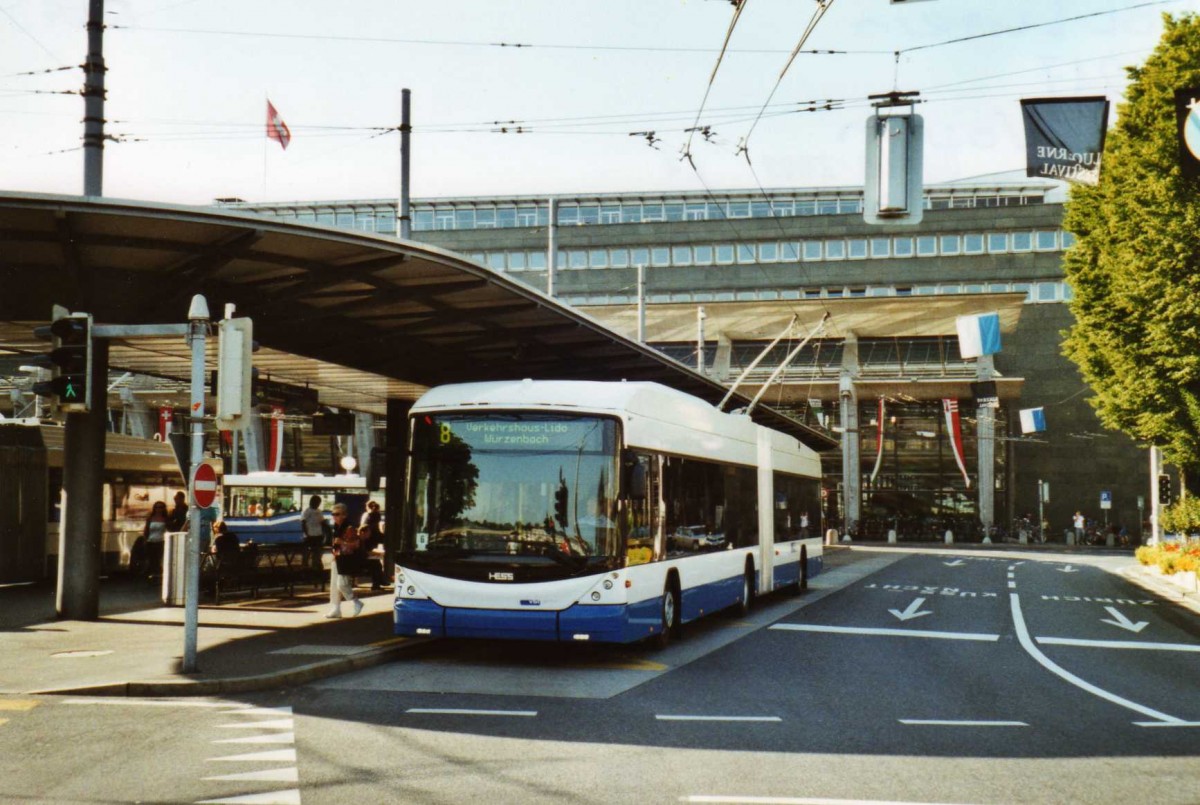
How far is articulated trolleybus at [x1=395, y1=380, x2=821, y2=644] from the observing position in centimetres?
1298

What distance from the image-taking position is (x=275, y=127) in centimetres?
2319

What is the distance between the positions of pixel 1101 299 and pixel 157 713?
32.3m

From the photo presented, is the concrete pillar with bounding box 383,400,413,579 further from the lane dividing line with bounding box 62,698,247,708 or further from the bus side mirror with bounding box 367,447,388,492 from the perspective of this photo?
the lane dividing line with bounding box 62,698,247,708

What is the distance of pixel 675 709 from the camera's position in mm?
10477

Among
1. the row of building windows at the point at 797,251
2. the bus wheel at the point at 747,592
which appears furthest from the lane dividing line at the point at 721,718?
the row of building windows at the point at 797,251

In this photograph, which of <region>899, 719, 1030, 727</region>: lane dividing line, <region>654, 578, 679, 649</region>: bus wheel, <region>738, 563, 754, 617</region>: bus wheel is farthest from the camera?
<region>738, 563, 754, 617</region>: bus wheel

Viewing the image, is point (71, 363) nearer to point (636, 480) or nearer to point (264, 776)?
point (636, 480)

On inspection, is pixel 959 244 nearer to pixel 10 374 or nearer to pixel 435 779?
pixel 10 374

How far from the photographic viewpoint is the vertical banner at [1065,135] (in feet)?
55.2

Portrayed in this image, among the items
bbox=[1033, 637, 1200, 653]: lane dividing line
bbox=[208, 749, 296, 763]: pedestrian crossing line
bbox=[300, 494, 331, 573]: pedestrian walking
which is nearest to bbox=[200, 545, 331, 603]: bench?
bbox=[300, 494, 331, 573]: pedestrian walking

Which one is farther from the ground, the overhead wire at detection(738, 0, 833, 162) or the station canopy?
the overhead wire at detection(738, 0, 833, 162)

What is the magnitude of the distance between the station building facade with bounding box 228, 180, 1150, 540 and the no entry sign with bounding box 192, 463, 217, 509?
41975 mm

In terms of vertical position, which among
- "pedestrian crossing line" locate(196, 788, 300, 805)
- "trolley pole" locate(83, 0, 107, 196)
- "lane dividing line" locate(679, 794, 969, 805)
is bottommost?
"pedestrian crossing line" locate(196, 788, 300, 805)

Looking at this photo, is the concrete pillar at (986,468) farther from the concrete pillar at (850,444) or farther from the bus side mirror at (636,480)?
the bus side mirror at (636,480)
